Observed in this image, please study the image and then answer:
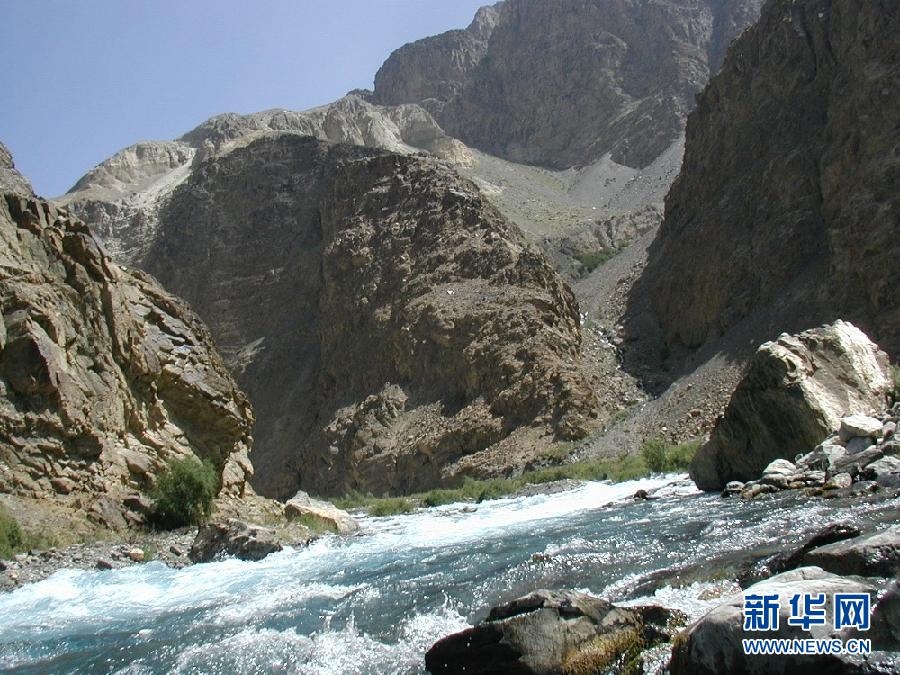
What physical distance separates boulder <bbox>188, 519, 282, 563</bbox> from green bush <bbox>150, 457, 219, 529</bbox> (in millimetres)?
2697

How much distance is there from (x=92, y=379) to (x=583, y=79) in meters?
135

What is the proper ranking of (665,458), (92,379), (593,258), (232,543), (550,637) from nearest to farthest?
(550,637) < (232,543) < (92,379) < (665,458) < (593,258)

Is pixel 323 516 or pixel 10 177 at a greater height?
pixel 10 177

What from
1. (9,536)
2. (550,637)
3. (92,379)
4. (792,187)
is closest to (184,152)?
(792,187)

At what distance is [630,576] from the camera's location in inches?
419

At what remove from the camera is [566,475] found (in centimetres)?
3822

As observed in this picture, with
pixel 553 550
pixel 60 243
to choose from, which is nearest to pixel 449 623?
pixel 553 550

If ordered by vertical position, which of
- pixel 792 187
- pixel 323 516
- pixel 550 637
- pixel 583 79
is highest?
pixel 583 79

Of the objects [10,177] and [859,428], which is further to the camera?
[10,177]

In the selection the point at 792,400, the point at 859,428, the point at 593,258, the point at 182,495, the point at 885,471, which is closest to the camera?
the point at 885,471

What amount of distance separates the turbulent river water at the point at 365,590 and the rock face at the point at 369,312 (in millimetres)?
30157

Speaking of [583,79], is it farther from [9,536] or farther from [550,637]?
[550,637]

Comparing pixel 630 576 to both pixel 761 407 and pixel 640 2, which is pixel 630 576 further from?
pixel 640 2

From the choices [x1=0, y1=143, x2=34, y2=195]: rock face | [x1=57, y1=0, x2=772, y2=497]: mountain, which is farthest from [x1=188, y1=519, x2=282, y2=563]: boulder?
[x1=57, y1=0, x2=772, y2=497]: mountain
